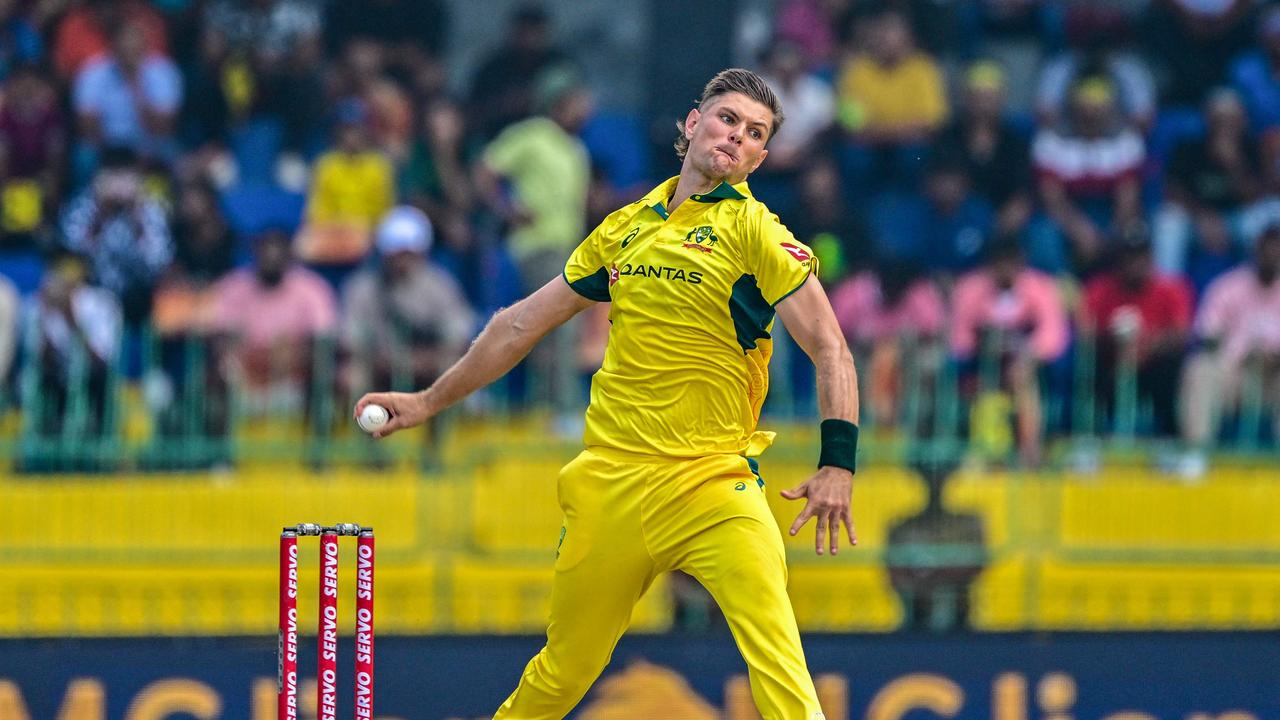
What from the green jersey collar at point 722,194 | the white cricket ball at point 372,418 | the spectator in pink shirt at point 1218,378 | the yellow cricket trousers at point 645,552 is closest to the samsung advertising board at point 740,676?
the spectator in pink shirt at point 1218,378

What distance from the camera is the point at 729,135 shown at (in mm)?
6020

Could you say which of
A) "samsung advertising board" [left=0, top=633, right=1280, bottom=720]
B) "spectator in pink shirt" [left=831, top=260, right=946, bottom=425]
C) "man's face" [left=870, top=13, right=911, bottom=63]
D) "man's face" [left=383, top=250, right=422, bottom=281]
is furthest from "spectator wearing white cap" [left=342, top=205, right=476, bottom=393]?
"man's face" [left=870, top=13, right=911, bottom=63]

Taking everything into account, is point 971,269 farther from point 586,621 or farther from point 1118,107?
point 586,621

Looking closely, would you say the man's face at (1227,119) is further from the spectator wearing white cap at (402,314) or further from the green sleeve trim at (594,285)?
the green sleeve trim at (594,285)

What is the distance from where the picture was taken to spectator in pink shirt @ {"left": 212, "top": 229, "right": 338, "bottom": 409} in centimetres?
1093

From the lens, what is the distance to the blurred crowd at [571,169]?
39.8ft

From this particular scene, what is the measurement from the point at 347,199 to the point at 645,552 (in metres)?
7.90

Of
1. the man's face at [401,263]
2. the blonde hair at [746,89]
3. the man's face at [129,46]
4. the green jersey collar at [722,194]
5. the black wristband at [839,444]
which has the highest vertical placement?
the man's face at [129,46]

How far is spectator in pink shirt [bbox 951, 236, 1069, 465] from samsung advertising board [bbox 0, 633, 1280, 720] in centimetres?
141

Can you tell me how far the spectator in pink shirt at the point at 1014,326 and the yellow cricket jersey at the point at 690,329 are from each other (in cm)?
440

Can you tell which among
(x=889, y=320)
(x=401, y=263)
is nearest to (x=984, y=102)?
(x=889, y=320)

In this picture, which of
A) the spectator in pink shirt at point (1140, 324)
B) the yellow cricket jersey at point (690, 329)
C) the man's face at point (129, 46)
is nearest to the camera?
the yellow cricket jersey at point (690, 329)

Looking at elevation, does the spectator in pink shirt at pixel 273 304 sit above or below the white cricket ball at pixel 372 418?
above

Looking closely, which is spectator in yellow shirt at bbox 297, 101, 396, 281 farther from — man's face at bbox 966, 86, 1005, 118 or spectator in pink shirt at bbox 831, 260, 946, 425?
man's face at bbox 966, 86, 1005, 118
